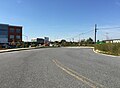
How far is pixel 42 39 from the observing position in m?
142

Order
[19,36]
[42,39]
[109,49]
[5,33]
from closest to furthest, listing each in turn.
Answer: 1. [109,49]
2. [5,33]
3. [19,36]
4. [42,39]

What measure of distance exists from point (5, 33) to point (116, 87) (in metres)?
118

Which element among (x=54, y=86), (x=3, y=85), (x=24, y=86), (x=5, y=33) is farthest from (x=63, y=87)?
(x=5, y=33)

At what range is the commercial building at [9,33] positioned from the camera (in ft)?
387

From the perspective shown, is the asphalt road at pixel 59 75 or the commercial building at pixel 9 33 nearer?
the asphalt road at pixel 59 75

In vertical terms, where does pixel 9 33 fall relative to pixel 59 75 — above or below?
above

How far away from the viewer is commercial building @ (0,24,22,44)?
118 m

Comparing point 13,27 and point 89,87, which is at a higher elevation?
point 13,27

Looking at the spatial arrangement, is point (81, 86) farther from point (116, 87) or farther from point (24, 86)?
point (24, 86)

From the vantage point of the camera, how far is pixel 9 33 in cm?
12300

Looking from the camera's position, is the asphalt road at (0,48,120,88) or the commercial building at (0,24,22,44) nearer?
the asphalt road at (0,48,120,88)

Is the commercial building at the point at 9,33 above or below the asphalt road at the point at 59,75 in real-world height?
above

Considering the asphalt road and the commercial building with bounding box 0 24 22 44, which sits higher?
the commercial building with bounding box 0 24 22 44

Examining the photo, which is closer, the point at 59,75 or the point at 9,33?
the point at 59,75
